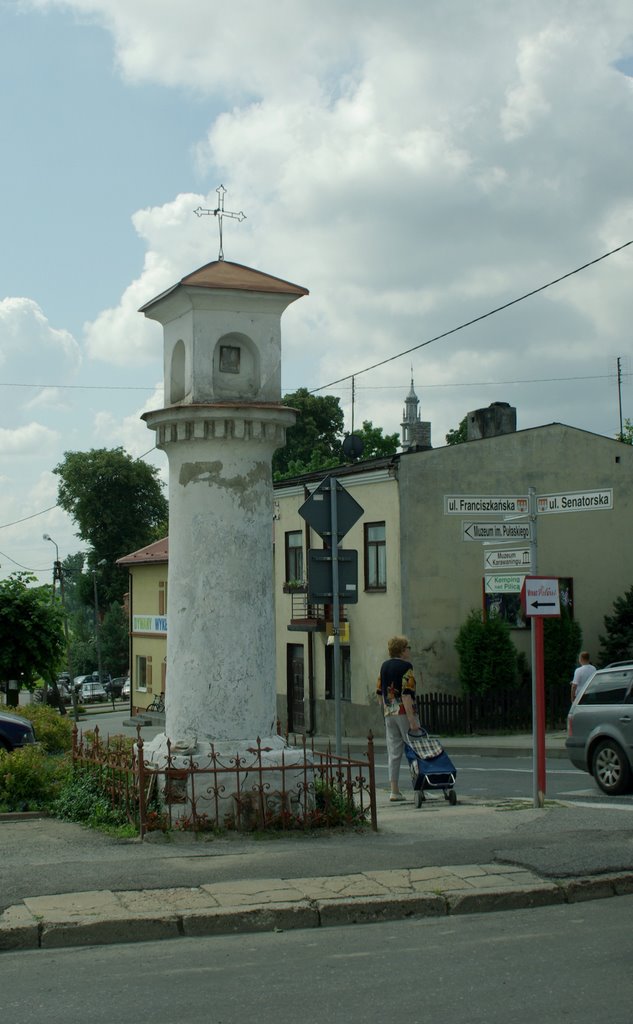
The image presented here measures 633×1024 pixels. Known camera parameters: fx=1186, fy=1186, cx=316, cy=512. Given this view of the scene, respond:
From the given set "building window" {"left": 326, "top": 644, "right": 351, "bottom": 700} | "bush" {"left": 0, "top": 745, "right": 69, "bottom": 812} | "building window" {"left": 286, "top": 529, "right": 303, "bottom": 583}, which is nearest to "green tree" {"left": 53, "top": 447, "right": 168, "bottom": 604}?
"building window" {"left": 286, "top": 529, "right": 303, "bottom": 583}

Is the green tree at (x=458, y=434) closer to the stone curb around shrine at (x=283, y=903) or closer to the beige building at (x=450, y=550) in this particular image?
the beige building at (x=450, y=550)

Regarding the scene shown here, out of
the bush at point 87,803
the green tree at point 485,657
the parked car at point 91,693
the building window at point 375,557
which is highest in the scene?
the building window at point 375,557

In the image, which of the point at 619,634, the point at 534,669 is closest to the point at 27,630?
the point at 534,669

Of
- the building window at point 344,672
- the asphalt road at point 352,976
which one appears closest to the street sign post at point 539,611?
the asphalt road at point 352,976

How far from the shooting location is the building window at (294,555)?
120ft

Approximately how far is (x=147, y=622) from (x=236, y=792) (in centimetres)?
3855

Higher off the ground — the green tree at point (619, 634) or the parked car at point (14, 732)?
the green tree at point (619, 634)

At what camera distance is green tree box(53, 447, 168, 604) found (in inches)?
2953

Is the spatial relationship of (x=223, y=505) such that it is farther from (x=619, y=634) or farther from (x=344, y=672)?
(x=344, y=672)

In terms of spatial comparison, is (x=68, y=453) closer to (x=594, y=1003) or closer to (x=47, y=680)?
(x=47, y=680)

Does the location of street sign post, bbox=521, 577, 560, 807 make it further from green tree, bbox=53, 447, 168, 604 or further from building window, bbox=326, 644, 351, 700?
green tree, bbox=53, 447, 168, 604

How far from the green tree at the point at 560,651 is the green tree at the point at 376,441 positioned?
3194cm

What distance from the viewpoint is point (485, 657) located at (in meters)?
30.1

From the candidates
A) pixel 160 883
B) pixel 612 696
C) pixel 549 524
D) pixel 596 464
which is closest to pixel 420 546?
pixel 549 524
